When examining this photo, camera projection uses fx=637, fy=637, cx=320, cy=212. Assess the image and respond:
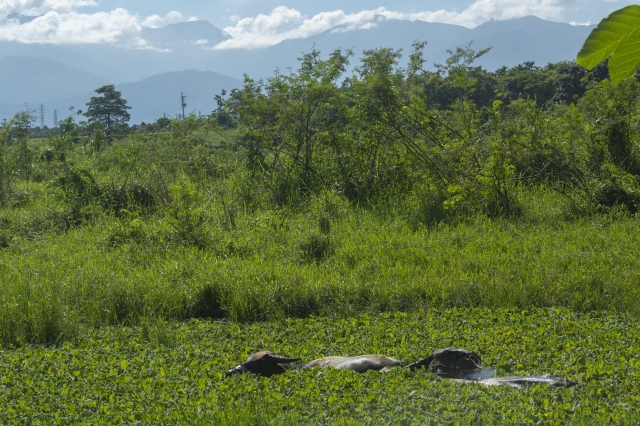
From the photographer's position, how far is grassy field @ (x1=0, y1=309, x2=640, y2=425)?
11.1 feet

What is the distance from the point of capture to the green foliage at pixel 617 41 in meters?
1.07

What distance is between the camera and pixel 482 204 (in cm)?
902

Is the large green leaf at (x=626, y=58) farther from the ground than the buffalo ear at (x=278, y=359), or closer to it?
farther from the ground

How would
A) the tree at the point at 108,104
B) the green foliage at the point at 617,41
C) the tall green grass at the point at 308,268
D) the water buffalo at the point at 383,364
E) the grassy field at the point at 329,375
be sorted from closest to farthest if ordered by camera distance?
the green foliage at the point at 617,41
the grassy field at the point at 329,375
the water buffalo at the point at 383,364
the tall green grass at the point at 308,268
the tree at the point at 108,104

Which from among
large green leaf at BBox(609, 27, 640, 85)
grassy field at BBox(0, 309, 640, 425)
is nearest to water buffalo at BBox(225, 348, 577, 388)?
grassy field at BBox(0, 309, 640, 425)

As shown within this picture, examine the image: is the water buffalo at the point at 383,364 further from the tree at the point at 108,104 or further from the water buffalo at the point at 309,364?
the tree at the point at 108,104

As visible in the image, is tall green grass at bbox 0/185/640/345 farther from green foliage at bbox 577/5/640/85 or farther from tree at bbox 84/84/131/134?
tree at bbox 84/84/131/134

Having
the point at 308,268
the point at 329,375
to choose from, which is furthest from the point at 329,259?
the point at 329,375

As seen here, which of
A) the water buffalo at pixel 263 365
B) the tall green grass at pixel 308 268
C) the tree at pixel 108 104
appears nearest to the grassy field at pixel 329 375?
the water buffalo at pixel 263 365

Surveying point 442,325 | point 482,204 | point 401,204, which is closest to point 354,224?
point 401,204

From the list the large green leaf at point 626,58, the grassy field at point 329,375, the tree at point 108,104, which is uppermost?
the tree at point 108,104

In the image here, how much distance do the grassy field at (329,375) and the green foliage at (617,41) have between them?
2.39 metres

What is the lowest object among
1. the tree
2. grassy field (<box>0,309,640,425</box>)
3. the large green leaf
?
grassy field (<box>0,309,640,425</box>)

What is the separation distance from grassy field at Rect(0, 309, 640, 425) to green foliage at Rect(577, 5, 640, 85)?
2.39m
